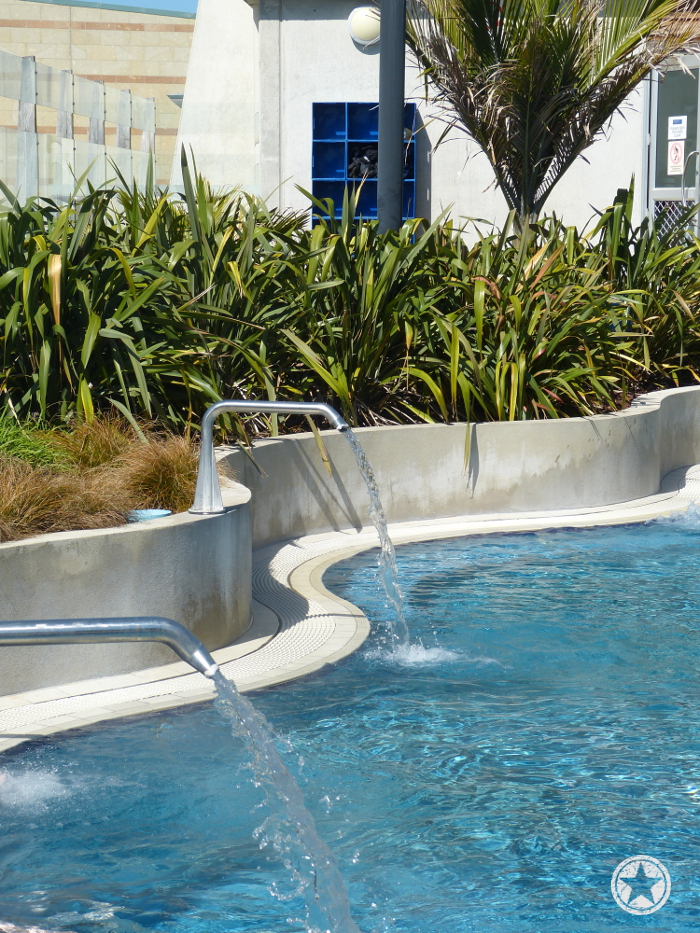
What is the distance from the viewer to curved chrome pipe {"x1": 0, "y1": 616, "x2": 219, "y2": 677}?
2141 millimetres

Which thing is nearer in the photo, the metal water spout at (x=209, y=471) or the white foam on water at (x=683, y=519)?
the metal water spout at (x=209, y=471)

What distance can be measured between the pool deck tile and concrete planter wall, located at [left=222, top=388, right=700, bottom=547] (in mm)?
112

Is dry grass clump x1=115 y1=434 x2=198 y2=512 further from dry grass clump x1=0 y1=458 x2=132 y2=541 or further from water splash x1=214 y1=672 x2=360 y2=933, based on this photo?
water splash x1=214 y1=672 x2=360 y2=933

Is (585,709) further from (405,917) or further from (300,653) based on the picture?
(405,917)

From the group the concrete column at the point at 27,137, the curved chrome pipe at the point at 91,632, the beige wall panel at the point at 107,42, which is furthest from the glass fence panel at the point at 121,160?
the beige wall panel at the point at 107,42

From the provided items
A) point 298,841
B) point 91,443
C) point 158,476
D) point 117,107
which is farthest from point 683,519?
point 117,107

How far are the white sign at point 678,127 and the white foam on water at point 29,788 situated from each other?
45.6 ft

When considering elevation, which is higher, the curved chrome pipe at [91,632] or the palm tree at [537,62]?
the palm tree at [537,62]

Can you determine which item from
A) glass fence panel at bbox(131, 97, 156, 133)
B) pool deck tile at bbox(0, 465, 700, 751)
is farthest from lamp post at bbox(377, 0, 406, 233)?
glass fence panel at bbox(131, 97, 156, 133)

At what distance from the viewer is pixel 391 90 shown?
27.1 feet

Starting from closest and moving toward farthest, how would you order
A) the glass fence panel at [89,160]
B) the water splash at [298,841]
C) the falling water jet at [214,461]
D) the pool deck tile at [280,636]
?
the water splash at [298,841], the pool deck tile at [280,636], the falling water jet at [214,461], the glass fence panel at [89,160]

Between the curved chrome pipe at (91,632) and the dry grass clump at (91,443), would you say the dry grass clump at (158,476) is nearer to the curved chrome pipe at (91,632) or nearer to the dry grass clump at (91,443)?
the dry grass clump at (91,443)

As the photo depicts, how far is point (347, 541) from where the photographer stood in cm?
705

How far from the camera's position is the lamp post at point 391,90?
8.22 meters
